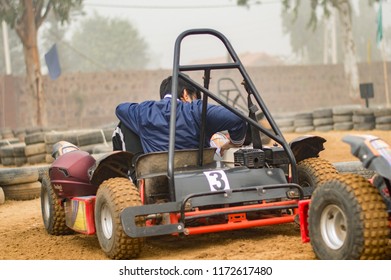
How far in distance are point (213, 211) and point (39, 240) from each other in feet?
6.58

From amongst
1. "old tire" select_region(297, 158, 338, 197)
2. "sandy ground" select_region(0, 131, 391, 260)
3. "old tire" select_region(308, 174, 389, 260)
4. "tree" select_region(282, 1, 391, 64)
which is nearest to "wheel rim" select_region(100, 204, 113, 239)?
"sandy ground" select_region(0, 131, 391, 260)

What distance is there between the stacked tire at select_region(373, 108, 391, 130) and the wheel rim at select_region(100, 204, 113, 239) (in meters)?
12.7

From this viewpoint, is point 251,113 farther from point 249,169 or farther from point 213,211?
point 213,211

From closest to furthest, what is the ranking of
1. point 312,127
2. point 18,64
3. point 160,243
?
point 160,243
point 312,127
point 18,64

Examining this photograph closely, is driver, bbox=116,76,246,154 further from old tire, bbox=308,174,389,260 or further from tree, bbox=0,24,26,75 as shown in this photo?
tree, bbox=0,24,26,75

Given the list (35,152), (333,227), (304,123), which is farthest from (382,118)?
(333,227)

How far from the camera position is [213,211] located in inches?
207

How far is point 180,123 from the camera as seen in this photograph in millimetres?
5941

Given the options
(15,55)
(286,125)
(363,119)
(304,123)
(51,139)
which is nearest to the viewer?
(51,139)

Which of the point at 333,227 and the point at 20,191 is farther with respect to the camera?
the point at 20,191

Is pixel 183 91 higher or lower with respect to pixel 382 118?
higher

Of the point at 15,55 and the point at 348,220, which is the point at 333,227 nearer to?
the point at 348,220

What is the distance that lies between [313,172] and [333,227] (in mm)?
1598
